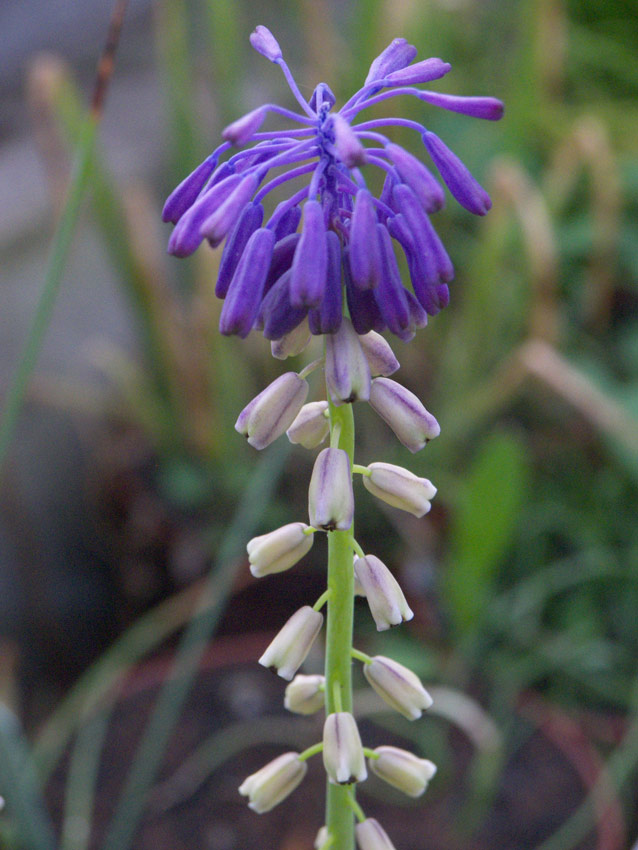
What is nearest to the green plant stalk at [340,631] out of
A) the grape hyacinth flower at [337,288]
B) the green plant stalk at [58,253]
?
the grape hyacinth flower at [337,288]

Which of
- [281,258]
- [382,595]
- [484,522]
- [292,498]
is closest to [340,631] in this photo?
[382,595]

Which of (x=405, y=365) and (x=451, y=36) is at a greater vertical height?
(x=451, y=36)

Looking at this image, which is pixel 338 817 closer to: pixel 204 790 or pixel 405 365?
pixel 204 790

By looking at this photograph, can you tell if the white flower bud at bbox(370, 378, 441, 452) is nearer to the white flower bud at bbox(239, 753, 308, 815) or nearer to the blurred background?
the white flower bud at bbox(239, 753, 308, 815)

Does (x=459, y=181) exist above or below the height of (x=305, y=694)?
above

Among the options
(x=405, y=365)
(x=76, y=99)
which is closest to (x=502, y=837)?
(x=405, y=365)

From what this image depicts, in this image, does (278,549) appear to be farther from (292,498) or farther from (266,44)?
(292,498)

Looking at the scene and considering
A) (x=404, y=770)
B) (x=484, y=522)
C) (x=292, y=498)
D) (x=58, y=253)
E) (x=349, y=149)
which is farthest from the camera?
(x=292, y=498)
